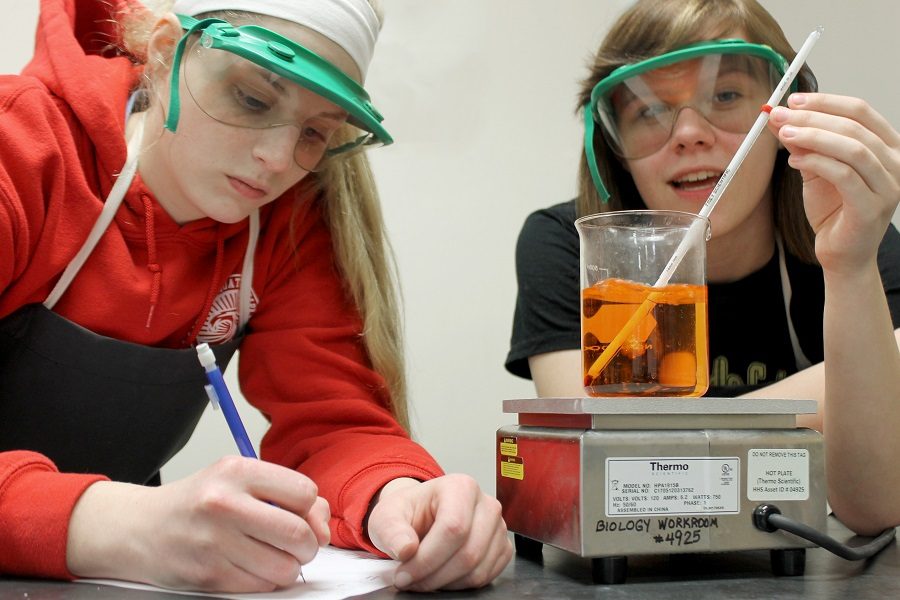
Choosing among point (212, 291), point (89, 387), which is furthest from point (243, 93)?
point (89, 387)

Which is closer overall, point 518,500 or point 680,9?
point 518,500

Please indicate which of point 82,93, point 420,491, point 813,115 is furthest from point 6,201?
point 813,115

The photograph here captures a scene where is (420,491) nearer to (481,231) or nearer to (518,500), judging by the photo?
(518,500)

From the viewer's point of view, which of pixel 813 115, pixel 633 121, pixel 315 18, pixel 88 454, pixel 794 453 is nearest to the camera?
pixel 794 453

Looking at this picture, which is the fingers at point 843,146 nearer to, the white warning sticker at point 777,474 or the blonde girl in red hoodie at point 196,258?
the white warning sticker at point 777,474

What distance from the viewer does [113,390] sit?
1126 mm

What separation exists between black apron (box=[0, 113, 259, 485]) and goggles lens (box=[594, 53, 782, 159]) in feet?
1.98

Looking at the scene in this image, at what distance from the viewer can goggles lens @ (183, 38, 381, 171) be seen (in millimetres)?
1041

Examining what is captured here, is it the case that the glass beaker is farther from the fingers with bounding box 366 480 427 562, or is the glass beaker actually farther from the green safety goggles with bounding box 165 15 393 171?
the green safety goggles with bounding box 165 15 393 171

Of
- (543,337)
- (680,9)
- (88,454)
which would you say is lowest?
(88,454)

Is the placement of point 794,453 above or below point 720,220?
below

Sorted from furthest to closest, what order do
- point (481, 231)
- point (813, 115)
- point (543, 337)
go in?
point (481, 231) → point (543, 337) → point (813, 115)

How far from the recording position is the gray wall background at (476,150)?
2.17 meters

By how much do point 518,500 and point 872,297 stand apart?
500 millimetres
